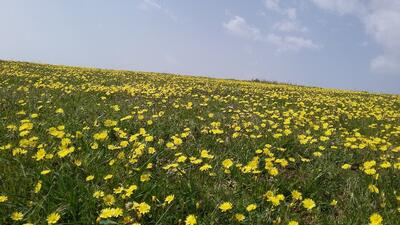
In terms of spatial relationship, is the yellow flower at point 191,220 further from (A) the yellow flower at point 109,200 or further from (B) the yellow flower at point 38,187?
(B) the yellow flower at point 38,187

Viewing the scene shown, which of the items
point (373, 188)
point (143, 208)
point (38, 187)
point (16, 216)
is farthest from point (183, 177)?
point (373, 188)

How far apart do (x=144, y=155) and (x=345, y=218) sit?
279 cm

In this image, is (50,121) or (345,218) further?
(50,121)

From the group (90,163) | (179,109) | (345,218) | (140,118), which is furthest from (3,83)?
(345,218)

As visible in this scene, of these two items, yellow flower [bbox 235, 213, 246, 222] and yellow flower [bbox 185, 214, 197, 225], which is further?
yellow flower [bbox 235, 213, 246, 222]

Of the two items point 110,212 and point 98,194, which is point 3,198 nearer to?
point 98,194

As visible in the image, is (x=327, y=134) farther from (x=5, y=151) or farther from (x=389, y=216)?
(x=5, y=151)

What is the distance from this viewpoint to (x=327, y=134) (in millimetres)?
7680

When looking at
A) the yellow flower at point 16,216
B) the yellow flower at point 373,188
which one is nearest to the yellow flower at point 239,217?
the yellow flower at point 373,188

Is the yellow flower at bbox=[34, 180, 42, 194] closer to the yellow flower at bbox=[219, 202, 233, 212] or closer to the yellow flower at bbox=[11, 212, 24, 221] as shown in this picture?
the yellow flower at bbox=[11, 212, 24, 221]

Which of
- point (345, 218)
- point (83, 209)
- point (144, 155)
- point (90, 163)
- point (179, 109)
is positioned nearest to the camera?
point (83, 209)

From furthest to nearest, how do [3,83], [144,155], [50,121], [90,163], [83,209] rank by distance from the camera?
[3,83] < [50,121] < [144,155] < [90,163] < [83,209]

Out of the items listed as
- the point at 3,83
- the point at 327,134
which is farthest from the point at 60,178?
the point at 3,83

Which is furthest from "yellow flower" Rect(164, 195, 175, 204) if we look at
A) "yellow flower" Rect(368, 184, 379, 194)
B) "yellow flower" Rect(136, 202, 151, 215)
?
"yellow flower" Rect(368, 184, 379, 194)
